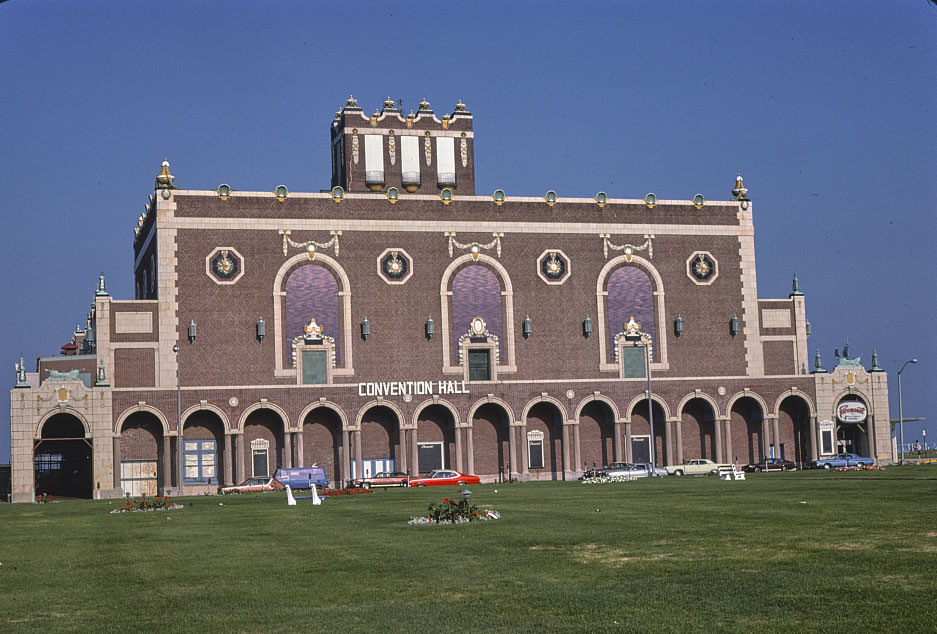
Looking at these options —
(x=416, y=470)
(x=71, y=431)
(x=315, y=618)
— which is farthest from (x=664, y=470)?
(x=315, y=618)

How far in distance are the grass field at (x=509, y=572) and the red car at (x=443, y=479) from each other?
1545 inches

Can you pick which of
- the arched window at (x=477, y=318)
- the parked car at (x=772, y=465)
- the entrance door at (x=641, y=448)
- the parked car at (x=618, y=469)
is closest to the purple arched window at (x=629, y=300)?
the entrance door at (x=641, y=448)

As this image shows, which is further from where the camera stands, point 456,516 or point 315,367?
point 315,367

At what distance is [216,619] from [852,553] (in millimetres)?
12927

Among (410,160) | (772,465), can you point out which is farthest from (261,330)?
(772,465)

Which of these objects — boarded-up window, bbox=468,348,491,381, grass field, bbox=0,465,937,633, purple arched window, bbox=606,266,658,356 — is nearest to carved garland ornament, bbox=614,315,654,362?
purple arched window, bbox=606,266,658,356

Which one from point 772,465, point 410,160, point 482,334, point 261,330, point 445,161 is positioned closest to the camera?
point 261,330

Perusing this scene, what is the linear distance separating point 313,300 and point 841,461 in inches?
1594

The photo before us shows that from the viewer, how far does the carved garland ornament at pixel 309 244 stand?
8744cm

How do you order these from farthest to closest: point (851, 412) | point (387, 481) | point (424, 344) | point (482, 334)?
point (851, 412)
point (482, 334)
point (424, 344)
point (387, 481)

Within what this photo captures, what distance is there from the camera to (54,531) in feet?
131

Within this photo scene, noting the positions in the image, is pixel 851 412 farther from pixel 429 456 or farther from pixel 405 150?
pixel 405 150

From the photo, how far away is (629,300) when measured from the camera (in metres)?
93.6

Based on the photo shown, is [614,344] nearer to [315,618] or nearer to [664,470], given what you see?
[664,470]
